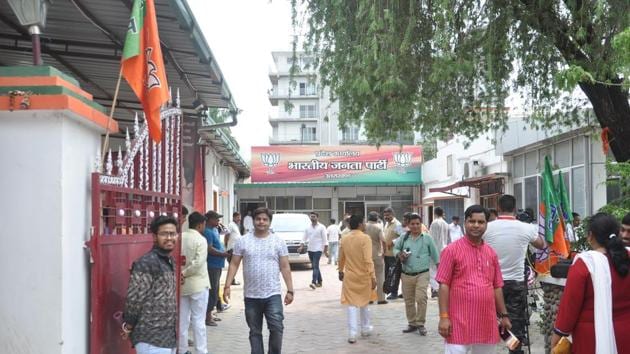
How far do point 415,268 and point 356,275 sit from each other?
3.89ft

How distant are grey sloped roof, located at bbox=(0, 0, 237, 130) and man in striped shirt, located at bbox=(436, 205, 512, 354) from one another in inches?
120

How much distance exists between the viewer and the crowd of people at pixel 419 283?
13.4ft

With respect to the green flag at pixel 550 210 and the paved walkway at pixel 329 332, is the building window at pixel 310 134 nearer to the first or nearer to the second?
the paved walkway at pixel 329 332

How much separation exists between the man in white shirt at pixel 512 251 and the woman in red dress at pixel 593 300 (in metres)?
2.57

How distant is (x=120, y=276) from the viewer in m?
5.08

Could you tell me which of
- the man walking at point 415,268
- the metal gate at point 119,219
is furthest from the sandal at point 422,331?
the metal gate at point 119,219

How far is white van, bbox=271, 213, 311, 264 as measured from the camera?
65.9 ft

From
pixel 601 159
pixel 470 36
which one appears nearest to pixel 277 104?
pixel 601 159

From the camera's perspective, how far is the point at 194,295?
7.11 meters

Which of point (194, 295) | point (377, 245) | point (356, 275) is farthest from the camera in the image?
point (377, 245)

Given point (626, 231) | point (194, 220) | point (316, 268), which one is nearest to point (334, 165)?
point (316, 268)

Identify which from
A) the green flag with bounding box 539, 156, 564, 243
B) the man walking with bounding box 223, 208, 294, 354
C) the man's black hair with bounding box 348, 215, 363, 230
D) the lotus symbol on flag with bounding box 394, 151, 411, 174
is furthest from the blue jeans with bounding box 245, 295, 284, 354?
the lotus symbol on flag with bounding box 394, 151, 411, 174

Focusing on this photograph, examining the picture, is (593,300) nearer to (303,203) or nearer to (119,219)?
(119,219)

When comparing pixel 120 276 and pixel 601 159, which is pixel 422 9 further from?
pixel 601 159
